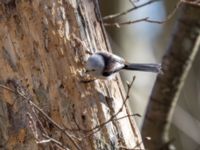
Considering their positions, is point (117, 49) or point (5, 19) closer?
point (5, 19)

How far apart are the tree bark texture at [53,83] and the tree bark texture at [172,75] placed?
0.88 m

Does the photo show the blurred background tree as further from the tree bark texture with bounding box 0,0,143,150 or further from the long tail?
the tree bark texture with bounding box 0,0,143,150

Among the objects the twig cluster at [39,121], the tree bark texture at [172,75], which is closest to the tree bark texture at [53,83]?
the twig cluster at [39,121]

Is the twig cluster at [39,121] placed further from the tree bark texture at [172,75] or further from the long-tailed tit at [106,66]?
the tree bark texture at [172,75]

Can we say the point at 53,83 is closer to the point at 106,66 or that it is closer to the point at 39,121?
the point at 39,121

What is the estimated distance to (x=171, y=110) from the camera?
3.28m

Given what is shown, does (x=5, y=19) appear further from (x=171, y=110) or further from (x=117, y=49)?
(x=117, y=49)

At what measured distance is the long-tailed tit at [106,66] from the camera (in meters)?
2.28

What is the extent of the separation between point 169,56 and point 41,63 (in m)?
1.09

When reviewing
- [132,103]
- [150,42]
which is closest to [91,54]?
[132,103]

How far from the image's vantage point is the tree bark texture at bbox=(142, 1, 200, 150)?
3227 mm

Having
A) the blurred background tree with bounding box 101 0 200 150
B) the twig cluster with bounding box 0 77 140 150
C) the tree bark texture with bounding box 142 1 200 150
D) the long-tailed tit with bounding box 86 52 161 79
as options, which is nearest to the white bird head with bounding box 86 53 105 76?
the long-tailed tit with bounding box 86 52 161 79

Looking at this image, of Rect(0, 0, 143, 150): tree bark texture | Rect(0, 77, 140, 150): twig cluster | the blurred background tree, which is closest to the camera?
Rect(0, 77, 140, 150): twig cluster

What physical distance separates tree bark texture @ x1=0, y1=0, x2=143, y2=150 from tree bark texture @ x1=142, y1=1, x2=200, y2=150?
0.88 metres
